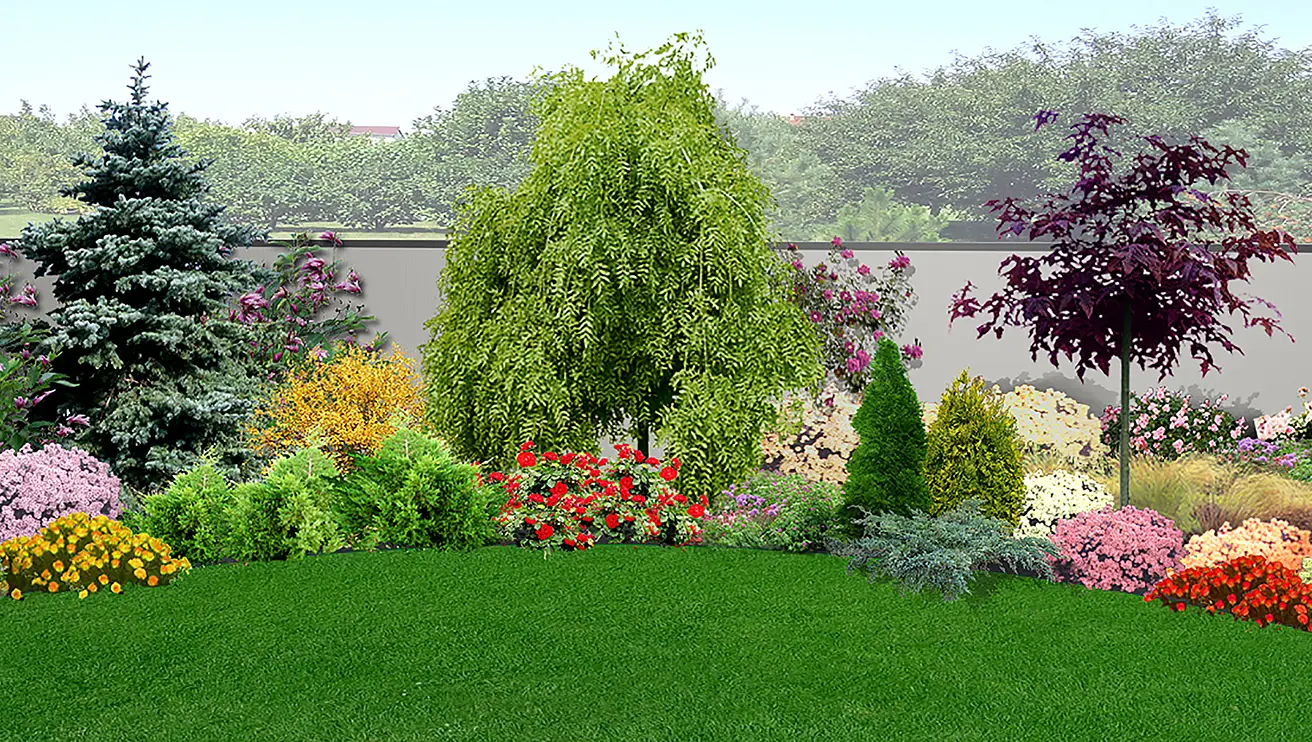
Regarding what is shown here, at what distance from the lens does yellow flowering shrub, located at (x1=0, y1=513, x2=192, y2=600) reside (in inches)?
284

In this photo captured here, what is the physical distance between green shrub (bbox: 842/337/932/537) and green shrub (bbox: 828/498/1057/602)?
14 cm

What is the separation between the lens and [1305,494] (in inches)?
345

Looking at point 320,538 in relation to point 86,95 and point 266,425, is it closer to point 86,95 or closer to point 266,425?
point 266,425

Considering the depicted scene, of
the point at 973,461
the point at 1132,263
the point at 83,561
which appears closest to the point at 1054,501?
the point at 973,461

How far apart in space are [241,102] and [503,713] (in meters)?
39.2

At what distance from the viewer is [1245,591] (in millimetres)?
6777

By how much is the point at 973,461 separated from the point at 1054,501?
1.06 meters

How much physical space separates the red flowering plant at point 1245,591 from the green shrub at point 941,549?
70cm

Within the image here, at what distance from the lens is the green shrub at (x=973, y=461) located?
7.91 meters

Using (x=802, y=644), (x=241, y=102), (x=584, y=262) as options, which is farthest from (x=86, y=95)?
(x=802, y=644)

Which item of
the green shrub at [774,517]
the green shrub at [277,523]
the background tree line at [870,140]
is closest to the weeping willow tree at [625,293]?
the green shrub at [774,517]

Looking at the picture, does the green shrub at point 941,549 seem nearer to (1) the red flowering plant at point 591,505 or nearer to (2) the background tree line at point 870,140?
(1) the red flowering plant at point 591,505

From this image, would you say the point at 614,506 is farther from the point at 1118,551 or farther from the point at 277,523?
the point at 1118,551

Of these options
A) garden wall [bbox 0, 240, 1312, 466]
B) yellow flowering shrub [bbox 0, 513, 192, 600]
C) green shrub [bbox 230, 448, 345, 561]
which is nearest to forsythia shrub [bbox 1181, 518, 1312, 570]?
garden wall [bbox 0, 240, 1312, 466]
